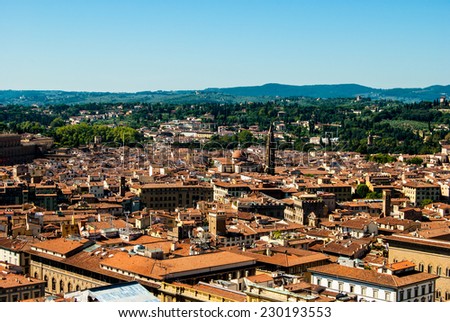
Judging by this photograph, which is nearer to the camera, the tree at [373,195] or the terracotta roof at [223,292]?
the terracotta roof at [223,292]

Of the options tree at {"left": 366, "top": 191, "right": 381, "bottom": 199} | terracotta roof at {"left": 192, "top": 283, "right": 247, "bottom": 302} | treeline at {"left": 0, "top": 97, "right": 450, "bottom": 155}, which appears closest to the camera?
terracotta roof at {"left": 192, "top": 283, "right": 247, "bottom": 302}

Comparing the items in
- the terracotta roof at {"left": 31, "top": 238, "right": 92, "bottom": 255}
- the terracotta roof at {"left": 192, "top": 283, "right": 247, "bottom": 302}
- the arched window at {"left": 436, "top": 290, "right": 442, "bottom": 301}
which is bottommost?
the arched window at {"left": 436, "top": 290, "right": 442, "bottom": 301}

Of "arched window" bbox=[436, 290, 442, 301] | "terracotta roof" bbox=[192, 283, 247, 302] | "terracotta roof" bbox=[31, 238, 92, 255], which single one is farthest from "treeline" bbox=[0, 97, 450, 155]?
"terracotta roof" bbox=[192, 283, 247, 302]

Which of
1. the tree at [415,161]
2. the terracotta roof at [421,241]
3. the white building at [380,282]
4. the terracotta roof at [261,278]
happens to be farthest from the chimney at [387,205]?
the tree at [415,161]

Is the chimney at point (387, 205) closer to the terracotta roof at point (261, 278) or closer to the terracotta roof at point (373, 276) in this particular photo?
the terracotta roof at point (373, 276)

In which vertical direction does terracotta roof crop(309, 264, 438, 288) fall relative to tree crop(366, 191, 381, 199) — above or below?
above

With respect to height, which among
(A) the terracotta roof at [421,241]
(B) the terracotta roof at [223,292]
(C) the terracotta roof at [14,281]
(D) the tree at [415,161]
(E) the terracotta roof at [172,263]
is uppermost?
(B) the terracotta roof at [223,292]

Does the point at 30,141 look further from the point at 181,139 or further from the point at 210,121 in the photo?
the point at 210,121

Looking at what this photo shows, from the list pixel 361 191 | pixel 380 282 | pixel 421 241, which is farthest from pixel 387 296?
pixel 361 191

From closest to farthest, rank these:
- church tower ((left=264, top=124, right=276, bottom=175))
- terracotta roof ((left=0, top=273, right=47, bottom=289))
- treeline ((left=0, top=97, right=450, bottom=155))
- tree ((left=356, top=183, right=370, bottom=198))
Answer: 1. terracotta roof ((left=0, top=273, right=47, bottom=289))
2. tree ((left=356, top=183, right=370, bottom=198))
3. church tower ((left=264, top=124, right=276, bottom=175))
4. treeline ((left=0, top=97, right=450, bottom=155))

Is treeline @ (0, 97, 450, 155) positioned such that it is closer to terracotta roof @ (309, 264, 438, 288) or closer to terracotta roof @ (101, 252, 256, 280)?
terracotta roof @ (101, 252, 256, 280)

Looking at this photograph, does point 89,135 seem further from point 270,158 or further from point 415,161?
point 270,158
